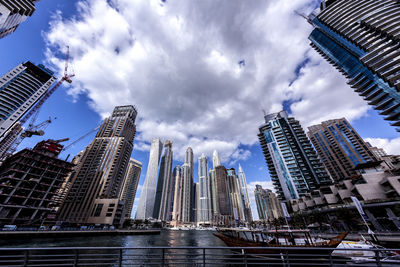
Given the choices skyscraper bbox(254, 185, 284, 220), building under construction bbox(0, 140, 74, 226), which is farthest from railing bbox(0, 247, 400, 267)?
skyscraper bbox(254, 185, 284, 220)

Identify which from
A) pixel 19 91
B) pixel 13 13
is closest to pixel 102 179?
pixel 19 91

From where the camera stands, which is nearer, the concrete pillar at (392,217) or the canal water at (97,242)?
the canal water at (97,242)

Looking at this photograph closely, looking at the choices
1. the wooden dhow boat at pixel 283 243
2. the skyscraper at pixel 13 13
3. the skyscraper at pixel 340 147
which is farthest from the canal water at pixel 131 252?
the skyscraper at pixel 340 147

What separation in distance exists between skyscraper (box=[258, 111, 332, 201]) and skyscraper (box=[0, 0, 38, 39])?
125848mm

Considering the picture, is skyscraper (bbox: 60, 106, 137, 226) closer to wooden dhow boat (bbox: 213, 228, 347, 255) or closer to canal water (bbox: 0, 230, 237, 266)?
canal water (bbox: 0, 230, 237, 266)

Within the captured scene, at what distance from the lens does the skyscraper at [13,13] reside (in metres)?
52.3

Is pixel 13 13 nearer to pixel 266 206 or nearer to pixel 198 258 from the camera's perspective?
pixel 198 258

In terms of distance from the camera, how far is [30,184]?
60.7 metres

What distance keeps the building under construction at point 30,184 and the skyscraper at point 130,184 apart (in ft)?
332

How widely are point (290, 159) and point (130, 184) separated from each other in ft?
529

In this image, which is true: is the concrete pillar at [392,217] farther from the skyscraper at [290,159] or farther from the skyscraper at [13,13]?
the skyscraper at [13,13]

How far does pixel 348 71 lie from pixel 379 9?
73.2 ft

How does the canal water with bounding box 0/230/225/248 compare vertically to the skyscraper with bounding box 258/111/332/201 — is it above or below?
below

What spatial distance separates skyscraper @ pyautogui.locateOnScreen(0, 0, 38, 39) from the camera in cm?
5228
